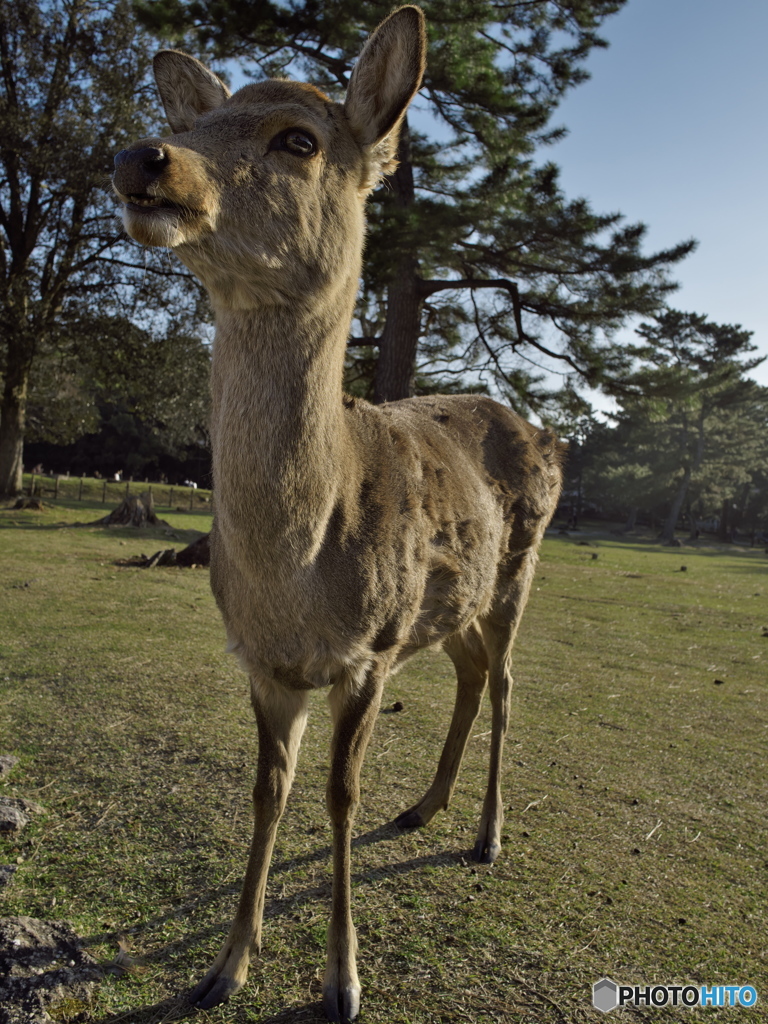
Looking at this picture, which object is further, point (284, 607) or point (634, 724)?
point (634, 724)

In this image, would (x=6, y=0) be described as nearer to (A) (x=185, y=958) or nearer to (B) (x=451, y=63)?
(B) (x=451, y=63)

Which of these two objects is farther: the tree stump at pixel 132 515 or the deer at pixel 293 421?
the tree stump at pixel 132 515

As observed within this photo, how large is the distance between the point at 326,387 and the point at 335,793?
134 cm

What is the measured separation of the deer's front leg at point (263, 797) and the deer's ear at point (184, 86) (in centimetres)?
210

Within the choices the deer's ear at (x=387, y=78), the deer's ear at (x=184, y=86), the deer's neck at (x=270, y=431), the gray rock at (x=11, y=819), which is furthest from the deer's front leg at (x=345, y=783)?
the deer's ear at (x=184, y=86)

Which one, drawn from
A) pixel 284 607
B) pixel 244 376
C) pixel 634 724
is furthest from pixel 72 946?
pixel 634 724

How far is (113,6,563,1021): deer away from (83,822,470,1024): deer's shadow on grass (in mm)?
73

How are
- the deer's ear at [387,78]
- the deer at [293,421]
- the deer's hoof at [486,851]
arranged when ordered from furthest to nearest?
1. the deer's hoof at [486,851]
2. the deer's ear at [387,78]
3. the deer at [293,421]

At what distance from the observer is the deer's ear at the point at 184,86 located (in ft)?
8.66

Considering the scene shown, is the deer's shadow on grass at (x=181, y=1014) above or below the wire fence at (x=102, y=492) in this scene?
below

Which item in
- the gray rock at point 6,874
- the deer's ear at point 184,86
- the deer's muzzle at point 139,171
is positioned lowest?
the gray rock at point 6,874

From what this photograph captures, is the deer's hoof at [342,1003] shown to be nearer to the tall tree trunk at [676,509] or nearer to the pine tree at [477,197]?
the pine tree at [477,197]

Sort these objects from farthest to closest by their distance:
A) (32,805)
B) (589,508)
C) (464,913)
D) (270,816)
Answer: (589,508) < (32,805) < (464,913) < (270,816)

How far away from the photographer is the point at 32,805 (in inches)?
123
